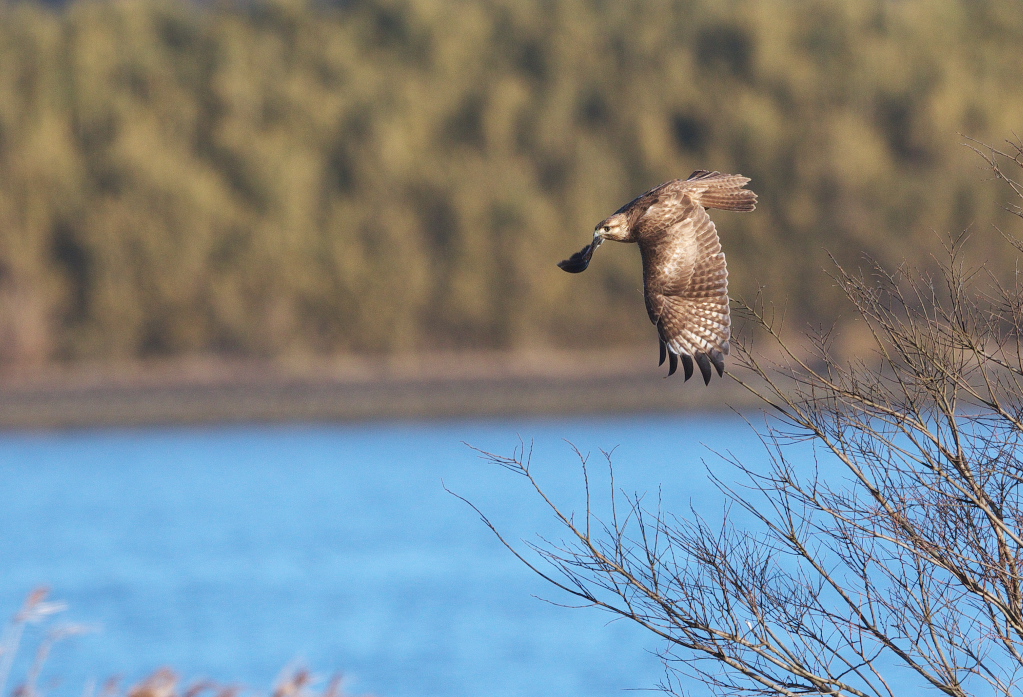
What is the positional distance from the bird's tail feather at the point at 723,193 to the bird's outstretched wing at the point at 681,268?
0.02 meters

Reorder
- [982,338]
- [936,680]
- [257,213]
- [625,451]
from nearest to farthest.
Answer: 1. [936,680]
2. [982,338]
3. [625,451]
4. [257,213]

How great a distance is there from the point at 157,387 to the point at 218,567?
10574 millimetres

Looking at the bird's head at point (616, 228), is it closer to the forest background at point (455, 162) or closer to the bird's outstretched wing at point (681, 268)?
the bird's outstretched wing at point (681, 268)

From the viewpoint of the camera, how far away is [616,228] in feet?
18.5

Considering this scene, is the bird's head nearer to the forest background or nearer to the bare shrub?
the bare shrub

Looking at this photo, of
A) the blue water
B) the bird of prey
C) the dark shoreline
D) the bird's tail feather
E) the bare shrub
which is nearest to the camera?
the bare shrub

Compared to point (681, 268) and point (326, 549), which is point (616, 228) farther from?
point (326, 549)

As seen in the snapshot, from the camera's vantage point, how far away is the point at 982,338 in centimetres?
523

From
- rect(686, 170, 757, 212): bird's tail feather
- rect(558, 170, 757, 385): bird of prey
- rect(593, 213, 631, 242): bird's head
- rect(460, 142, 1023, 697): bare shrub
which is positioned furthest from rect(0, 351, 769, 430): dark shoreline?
rect(460, 142, 1023, 697): bare shrub

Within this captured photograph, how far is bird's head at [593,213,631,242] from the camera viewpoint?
5.55 meters

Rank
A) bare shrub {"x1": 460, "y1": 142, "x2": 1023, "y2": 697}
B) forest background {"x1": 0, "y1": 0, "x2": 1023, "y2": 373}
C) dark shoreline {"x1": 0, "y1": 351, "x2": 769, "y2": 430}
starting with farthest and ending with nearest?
forest background {"x1": 0, "y1": 0, "x2": 1023, "y2": 373} < dark shoreline {"x1": 0, "y1": 351, "x2": 769, "y2": 430} < bare shrub {"x1": 460, "y1": 142, "x2": 1023, "y2": 697}

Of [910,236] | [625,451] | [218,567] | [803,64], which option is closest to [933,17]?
[803,64]

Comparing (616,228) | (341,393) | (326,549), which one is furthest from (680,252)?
(341,393)

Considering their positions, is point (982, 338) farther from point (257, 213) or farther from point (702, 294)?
point (257, 213)
